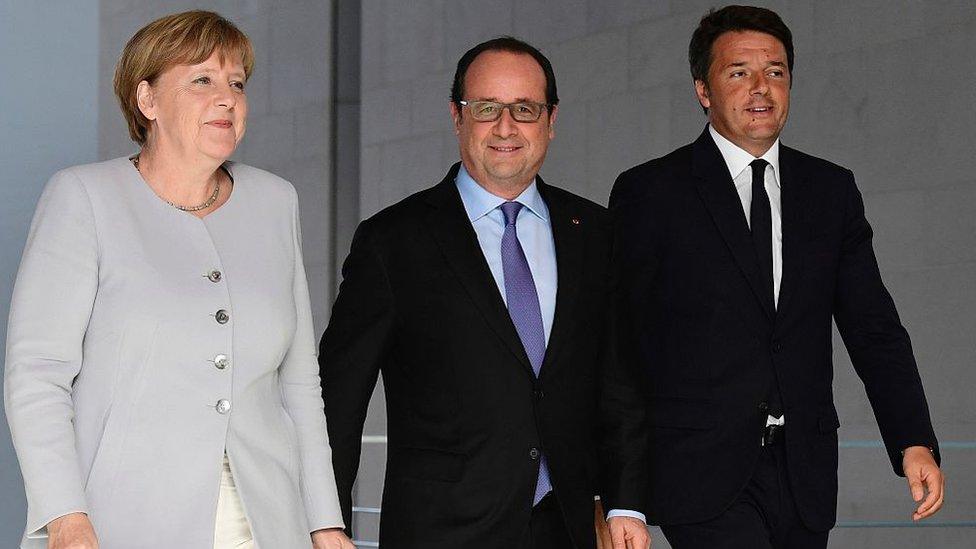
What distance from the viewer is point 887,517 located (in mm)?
6375

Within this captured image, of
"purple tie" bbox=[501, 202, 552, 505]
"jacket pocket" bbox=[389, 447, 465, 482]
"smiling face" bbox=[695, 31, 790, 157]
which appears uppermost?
"smiling face" bbox=[695, 31, 790, 157]

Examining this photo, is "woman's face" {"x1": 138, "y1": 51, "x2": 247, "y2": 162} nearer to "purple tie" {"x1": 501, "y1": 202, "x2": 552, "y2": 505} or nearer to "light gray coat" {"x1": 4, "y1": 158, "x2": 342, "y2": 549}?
"light gray coat" {"x1": 4, "y1": 158, "x2": 342, "y2": 549}

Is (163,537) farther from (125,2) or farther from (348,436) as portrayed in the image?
(125,2)

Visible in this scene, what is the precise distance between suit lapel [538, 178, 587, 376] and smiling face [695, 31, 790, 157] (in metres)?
0.53

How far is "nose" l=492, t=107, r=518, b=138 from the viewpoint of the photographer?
322 centimetres

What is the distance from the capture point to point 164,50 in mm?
2668

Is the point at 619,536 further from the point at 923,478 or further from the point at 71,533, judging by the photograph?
the point at 71,533

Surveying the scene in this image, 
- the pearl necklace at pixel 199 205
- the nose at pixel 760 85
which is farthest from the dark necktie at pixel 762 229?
the pearl necklace at pixel 199 205

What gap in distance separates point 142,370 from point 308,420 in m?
0.41

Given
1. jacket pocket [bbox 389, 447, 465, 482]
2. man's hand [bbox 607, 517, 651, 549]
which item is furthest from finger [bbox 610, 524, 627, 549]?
jacket pocket [bbox 389, 447, 465, 482]

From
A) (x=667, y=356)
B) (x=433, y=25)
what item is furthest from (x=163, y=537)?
(x=433, y=25)

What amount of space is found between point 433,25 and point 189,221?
574 cm

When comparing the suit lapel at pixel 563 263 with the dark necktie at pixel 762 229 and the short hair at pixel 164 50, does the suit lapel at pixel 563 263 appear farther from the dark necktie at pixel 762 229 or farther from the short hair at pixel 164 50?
the short hair at pixel 164 50

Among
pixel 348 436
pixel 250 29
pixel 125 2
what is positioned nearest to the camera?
pixel 348 436
